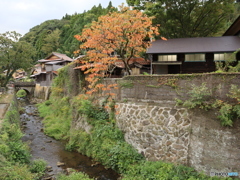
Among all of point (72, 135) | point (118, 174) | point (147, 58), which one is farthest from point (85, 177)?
point (147, 58)

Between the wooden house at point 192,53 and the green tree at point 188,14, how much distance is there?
363cm

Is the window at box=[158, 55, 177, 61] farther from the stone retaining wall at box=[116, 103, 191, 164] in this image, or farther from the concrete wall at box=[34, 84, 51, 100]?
the concrete wall at box=[34, 84, 51, 100]

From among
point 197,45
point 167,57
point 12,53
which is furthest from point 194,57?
point 12,53

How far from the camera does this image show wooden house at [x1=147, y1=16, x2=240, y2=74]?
18.5m

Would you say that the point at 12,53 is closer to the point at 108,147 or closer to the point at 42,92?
the point at 42,92

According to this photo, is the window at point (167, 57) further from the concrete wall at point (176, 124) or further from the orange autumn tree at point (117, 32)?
the concrete wall at point (176, 124)

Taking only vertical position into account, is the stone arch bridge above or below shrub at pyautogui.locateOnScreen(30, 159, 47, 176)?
above

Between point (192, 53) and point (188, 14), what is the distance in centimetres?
824

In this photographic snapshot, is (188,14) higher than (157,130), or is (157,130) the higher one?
(188,14)

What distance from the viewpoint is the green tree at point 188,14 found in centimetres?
2266

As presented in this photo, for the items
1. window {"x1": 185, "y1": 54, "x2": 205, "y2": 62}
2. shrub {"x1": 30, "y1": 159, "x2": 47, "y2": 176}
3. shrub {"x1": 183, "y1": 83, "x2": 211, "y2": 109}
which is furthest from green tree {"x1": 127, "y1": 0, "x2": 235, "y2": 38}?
shrub {"x1": 30, "y1": 159, "x2": 47, "y2": 176}

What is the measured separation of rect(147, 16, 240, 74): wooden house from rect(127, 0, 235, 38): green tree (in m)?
3.63

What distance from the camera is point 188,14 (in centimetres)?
2402

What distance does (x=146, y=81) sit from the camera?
38.7 feet
